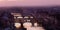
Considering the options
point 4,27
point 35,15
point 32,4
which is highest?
point 32,4

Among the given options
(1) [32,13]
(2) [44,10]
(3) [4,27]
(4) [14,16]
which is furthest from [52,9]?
(3) [4,27]

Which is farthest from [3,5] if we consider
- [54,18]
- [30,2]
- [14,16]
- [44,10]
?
[54,18]

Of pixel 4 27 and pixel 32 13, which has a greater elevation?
pixel 32 13

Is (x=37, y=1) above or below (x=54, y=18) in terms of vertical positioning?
above

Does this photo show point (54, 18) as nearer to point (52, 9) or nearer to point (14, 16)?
point (52, 9)

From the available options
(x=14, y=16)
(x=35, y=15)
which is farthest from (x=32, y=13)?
(x=14, y=16)

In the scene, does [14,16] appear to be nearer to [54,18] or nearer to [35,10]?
[35,10]

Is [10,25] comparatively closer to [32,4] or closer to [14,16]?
[14,16]
